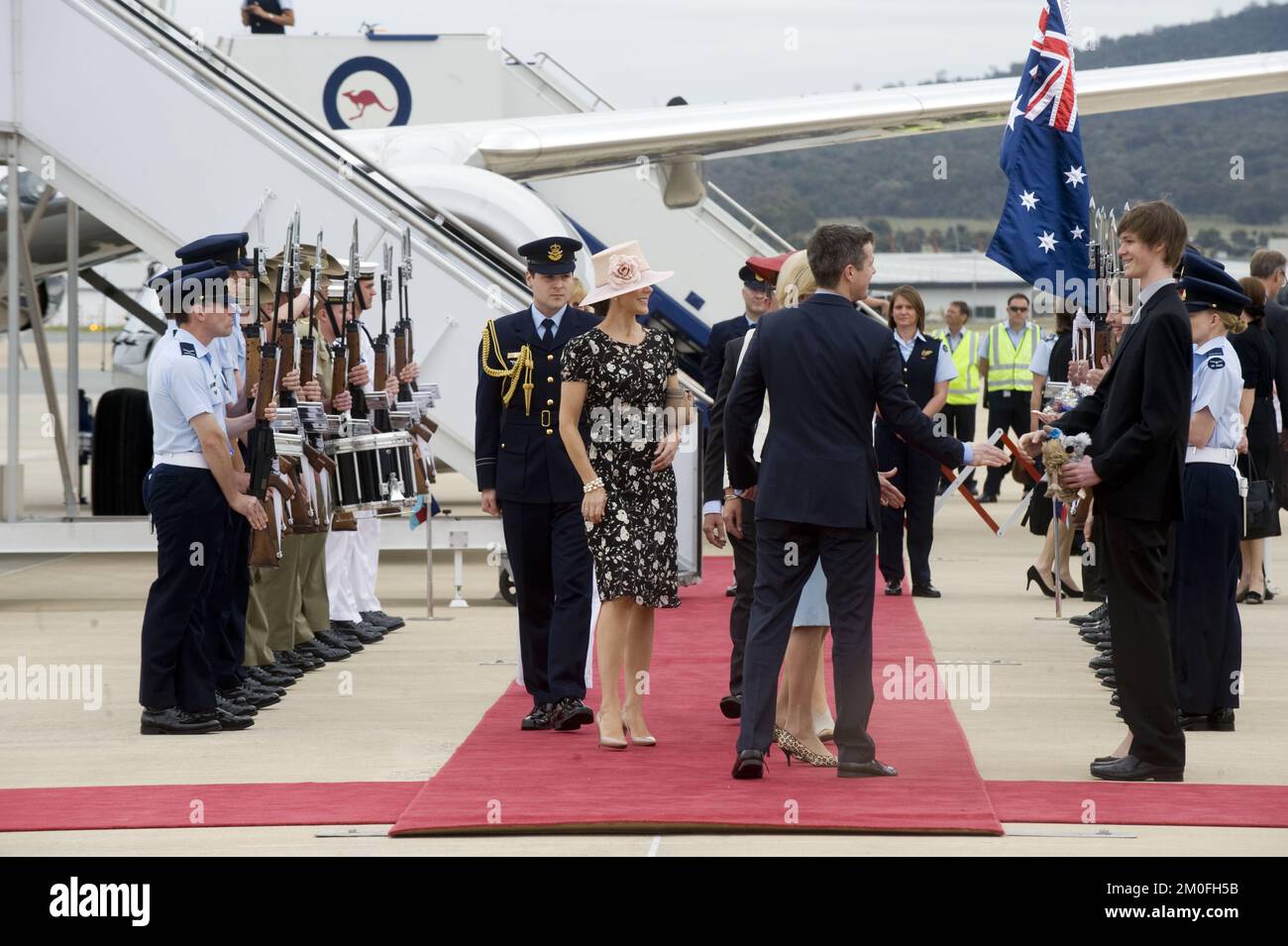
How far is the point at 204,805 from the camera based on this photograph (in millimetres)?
5934

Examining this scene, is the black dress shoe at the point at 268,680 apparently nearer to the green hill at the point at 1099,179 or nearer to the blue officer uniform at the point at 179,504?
the blue officer uniform at the point at 179,504

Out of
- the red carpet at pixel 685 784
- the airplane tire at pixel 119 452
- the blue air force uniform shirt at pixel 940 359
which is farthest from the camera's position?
the airplane tire at pixel 119 452

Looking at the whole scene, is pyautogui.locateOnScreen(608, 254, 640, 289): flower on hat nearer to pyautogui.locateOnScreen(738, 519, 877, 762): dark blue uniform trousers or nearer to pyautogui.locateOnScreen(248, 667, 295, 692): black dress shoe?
pyautogui.locateOnScreen(738, 519, 877, 762): dark blue uniform trousers

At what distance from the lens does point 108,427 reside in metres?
14.9

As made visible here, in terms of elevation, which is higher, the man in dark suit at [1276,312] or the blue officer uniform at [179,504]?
the man in dark suit at [1276,312]

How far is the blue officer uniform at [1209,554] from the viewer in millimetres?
7262

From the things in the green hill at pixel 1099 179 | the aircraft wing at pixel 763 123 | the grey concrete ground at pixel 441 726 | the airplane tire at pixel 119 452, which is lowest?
the grey concrete ground at pixel 441 726

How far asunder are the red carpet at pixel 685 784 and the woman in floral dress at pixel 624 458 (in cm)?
35

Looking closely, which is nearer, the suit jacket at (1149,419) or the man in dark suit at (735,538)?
the suit jacket at (1149,419)

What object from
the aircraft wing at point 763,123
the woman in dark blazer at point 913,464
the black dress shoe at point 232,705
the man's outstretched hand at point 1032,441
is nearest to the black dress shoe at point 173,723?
the black dress shoe at point 232,705

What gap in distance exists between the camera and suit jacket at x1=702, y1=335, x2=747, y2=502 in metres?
7.21

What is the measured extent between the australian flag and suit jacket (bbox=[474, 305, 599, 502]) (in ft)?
7.66

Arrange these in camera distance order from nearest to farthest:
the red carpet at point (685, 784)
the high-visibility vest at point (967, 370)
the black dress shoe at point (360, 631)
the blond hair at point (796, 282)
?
the red carpet at point (685, 784), the blond hair at point (796, 282), the black dress shoe at point (360, 631), the high-visibility vest at point (967, 370)
